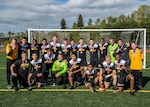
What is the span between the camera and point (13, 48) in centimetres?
791

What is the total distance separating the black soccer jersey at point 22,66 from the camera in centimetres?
790

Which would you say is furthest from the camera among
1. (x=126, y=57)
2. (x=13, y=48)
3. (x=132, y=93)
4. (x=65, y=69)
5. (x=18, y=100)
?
(x=126, y=57)

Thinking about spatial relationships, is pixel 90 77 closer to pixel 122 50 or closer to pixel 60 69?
pixel 60 69

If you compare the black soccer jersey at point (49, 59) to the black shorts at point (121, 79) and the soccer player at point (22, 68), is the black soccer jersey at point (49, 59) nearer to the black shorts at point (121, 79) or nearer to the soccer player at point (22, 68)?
the soccer player at point (22, 68)

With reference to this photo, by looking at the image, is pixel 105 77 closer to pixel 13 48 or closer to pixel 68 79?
pixel 68 79

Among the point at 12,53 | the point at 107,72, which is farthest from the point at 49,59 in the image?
the point at 107,72

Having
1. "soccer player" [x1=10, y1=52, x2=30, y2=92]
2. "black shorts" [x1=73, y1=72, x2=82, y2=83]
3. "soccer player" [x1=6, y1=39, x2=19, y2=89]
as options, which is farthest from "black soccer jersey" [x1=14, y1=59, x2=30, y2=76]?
"black shorts" [x1=73, y1=72, x2=82, y2=83]

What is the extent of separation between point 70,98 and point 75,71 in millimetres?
1676

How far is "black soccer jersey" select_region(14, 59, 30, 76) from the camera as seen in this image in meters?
7.90

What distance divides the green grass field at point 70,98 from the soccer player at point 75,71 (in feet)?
1.74

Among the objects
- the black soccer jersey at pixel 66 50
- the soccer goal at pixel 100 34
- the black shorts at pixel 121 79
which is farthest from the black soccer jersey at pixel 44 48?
the soccer goal at pixel 100 34

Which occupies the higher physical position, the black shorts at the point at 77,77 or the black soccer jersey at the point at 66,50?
the black soccer jersey at the point at 66,50

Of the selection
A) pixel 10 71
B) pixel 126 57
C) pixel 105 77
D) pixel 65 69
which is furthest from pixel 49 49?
pixel 126 57

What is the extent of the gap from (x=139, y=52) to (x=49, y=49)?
308 cm
